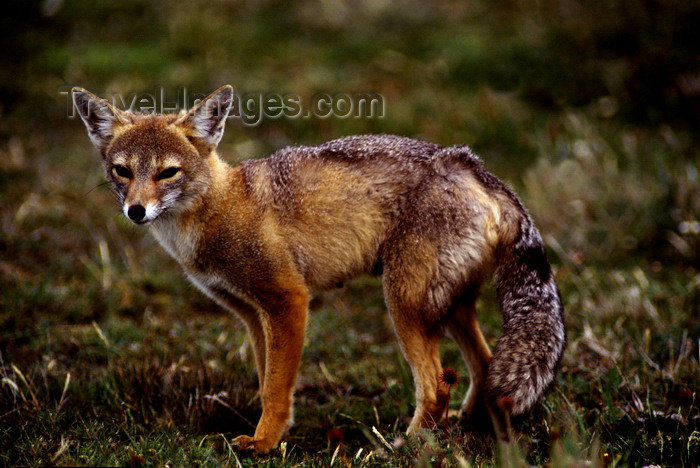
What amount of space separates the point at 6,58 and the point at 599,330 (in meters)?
9.33

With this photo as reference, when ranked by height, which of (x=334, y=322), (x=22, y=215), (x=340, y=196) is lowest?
(x=334, y=322)

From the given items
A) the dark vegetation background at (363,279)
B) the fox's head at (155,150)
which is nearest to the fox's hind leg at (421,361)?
the dark vegetation background at (363,279)

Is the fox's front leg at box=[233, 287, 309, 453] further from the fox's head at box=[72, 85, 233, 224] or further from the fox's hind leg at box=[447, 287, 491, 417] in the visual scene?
the fox's hind leg at box=[447, 287, 491, 417]

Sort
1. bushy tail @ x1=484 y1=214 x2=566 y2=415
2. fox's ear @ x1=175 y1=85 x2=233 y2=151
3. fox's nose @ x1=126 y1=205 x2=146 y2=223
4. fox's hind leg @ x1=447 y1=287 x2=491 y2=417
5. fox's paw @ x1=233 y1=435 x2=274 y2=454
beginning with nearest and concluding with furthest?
bushy tail @ x1=484 y1=214 x2=566 y2=415 → fox's nose @ x1=126 y1=205 x2=146 y2=223 → fox's paw @ x1=233 y1=435 x2=274 y2=454 → fox's ear @ x1=175 y1=85 x2=233 y2=151 → fox's hind leg @ x1=447 y1=287 x2=491 y2=417

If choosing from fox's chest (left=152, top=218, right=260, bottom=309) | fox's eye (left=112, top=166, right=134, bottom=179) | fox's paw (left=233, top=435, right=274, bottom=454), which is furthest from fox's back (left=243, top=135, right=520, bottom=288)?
fox's paw (left=233, top=435, right=274, bottom=454)

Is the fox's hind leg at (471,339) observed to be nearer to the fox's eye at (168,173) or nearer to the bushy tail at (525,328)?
the bushy tail at (525,328)

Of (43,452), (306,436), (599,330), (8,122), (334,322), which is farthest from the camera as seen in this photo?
(8,122)

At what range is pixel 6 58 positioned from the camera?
1002 centimetres

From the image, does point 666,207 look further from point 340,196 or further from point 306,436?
point 306,436

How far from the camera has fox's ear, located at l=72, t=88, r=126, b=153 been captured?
14.1 feet

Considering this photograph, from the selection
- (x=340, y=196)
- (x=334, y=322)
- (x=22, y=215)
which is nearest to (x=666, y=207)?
(x=334, y=322)

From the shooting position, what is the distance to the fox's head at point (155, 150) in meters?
3.97

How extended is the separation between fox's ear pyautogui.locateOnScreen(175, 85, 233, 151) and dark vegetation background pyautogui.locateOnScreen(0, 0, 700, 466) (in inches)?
61.7

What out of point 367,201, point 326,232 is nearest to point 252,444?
point 326,232
